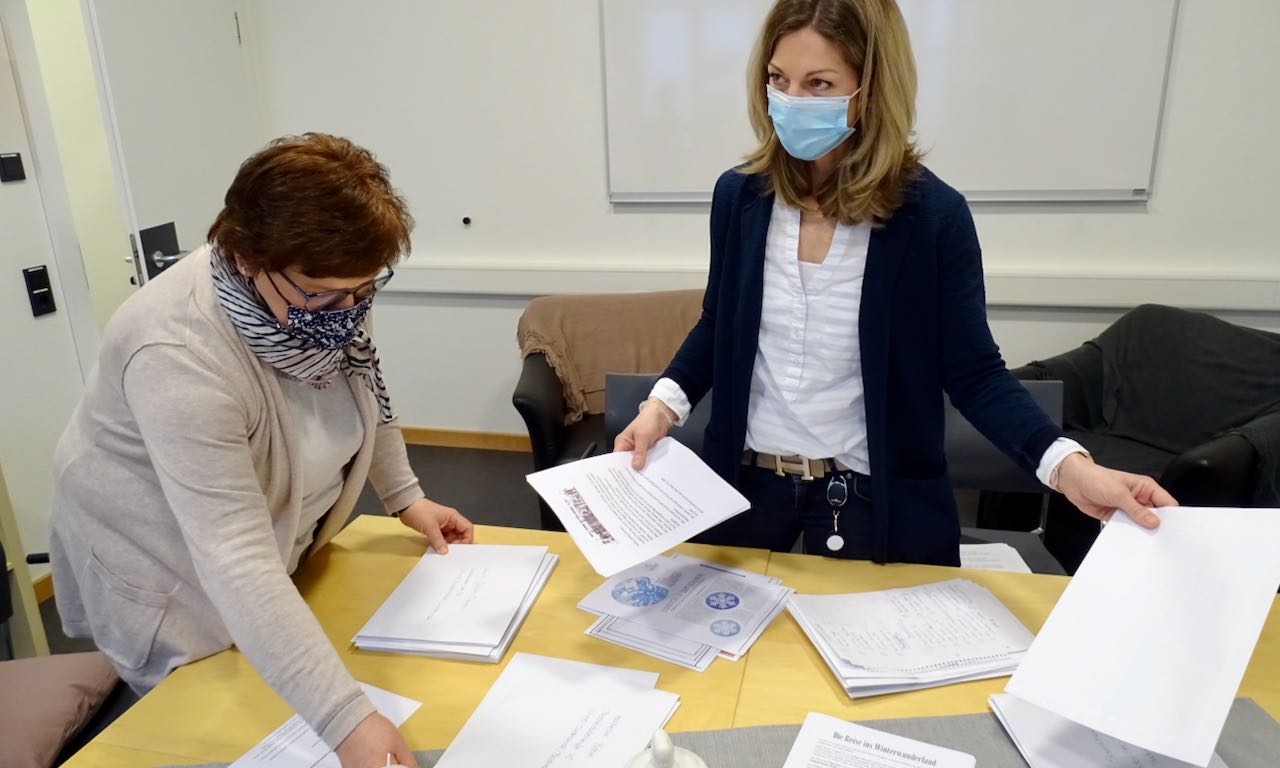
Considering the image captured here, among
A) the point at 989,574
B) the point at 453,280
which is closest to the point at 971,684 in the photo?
the point at 989,574

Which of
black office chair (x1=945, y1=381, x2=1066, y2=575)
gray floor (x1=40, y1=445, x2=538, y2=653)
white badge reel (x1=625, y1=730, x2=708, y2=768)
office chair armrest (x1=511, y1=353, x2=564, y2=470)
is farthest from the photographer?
gray floor (x1=40, y1=445, x2=538, y2=653)

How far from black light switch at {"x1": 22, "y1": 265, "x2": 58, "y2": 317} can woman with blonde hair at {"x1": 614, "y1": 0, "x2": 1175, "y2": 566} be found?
2.33 meters

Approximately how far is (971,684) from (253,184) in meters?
1.11

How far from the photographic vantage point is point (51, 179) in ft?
8.84

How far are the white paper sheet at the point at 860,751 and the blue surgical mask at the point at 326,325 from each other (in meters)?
0.78

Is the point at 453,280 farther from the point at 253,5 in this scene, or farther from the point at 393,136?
the point at 253,5

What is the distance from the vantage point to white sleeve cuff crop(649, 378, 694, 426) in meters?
1.48

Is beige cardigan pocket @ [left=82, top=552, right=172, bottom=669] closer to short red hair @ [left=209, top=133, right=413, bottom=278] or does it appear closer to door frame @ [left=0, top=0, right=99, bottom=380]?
short red hair @ [left=209, top=133, right=413, bottom=278]

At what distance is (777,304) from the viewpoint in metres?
1.39

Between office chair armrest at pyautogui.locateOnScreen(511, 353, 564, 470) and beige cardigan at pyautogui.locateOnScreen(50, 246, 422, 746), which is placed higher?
beige cardigan at pyautogui.locateOnScreen(50, 246, 422, 746)

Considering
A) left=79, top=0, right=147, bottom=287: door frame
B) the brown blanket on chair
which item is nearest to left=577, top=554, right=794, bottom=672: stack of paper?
the brown blanket on chair

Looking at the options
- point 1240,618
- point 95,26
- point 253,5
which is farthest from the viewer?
point 253,5

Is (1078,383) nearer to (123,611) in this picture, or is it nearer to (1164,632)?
(1164,632)

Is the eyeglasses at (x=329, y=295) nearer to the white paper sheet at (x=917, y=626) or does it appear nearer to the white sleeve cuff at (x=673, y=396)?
the white sleeve cuff at (x=673, y=396)
